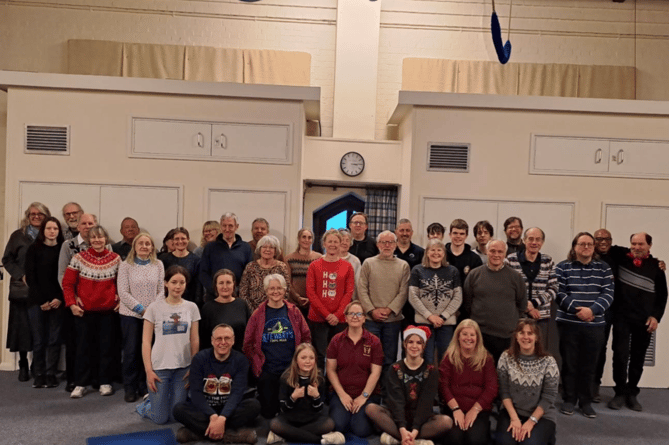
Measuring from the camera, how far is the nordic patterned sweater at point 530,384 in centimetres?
366

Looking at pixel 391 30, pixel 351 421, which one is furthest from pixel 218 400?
pixel 391 30

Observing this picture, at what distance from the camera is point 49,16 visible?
7719 mm

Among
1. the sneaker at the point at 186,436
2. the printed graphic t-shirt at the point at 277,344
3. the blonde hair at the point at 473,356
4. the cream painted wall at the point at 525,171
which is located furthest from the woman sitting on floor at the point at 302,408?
the cream painted wall at the point at 525,171

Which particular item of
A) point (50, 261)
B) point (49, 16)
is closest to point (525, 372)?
point (50, 261)

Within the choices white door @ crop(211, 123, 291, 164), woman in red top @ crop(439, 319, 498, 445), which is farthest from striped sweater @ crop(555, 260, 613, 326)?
white door @ crop(211, 123, 291, 164)

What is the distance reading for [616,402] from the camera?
4660mm

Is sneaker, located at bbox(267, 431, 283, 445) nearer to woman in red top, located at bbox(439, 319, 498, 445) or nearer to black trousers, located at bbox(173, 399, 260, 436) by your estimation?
black trousers, located at bbox(173, 399, 260, 436)

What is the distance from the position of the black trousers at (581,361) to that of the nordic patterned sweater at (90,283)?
3.60 m

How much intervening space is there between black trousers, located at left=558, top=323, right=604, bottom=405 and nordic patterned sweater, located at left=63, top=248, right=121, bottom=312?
3604mm

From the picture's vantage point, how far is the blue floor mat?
3.54 meters

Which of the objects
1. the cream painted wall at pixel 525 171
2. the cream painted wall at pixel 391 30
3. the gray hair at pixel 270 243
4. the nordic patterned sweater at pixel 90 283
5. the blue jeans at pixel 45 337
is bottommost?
the blue jeans at pixel 45 337

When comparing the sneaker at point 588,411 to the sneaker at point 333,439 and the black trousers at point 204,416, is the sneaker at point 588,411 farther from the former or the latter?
the black trousers at point 204,416

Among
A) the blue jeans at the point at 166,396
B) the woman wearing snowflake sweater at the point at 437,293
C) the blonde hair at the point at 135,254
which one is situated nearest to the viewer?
the blue jeans at the point at 166,396

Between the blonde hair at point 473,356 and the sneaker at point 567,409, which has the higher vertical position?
the blonde hair at point 473,356
